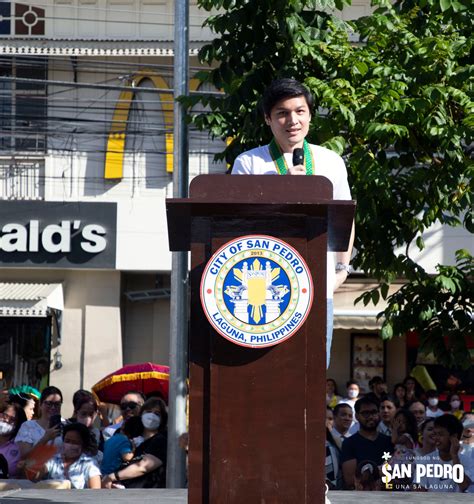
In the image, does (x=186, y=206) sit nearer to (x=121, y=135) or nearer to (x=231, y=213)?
(x=231, y=213)

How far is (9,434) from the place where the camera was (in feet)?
40.5

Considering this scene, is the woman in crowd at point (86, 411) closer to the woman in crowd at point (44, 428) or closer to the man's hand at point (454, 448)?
the woman in crowd at point (44, 428)

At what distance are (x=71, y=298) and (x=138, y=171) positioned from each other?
2832mm

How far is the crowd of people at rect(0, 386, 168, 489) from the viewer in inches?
425

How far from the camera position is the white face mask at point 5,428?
40.3ft

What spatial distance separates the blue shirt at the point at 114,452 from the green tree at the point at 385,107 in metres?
2.67

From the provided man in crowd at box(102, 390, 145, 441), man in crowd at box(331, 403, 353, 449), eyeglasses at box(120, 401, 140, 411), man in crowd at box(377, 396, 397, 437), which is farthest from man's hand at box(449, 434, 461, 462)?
eyeglasses at box(120, 401, 140, 411)

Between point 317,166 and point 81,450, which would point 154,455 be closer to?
point 81,450

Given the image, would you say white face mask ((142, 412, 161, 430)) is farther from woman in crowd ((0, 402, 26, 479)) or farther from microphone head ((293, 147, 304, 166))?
microphone head ((293, 147, 304, 166))

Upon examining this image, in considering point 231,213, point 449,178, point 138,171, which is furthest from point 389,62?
point 138,171

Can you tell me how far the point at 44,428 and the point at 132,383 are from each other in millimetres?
4435

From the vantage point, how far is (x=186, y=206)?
4633mm

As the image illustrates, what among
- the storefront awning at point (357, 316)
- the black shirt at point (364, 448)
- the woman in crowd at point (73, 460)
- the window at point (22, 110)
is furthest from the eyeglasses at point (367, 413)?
the window at point (22, 110)

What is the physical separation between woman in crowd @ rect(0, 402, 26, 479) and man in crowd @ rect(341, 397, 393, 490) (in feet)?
9.95
